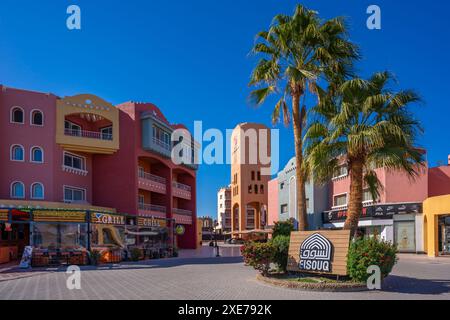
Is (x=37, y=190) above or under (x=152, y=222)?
above

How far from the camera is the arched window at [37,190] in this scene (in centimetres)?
2870

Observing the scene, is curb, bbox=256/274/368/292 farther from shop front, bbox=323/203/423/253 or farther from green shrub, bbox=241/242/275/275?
shop front, bbox=323/203/423/253

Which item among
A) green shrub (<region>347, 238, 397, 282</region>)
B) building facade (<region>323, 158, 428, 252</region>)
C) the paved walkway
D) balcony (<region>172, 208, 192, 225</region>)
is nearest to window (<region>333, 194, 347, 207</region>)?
building facade (<region>323, 158, 428, 252</region>)

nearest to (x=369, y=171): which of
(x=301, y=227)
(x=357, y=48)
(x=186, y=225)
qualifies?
(x=301, y=227)

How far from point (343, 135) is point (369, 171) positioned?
2.58 m

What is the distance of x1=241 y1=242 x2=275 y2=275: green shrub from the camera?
1494 cm

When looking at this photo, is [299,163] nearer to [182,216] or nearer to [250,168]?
[182,216]

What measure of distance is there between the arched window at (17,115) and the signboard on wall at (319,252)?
21.9 metres

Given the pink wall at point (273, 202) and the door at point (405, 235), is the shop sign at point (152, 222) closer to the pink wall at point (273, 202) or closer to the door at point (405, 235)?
the door at point (405, 235)

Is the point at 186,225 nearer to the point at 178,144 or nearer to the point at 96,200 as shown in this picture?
the point at 178,144

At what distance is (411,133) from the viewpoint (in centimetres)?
1520

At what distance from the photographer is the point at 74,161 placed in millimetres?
32562

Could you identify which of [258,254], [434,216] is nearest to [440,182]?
[434,216]

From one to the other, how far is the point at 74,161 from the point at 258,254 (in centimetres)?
2198
